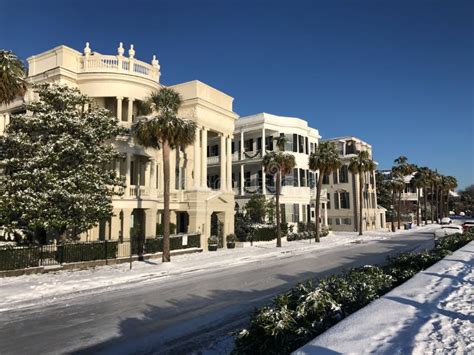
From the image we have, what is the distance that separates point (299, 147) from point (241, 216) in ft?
40.8

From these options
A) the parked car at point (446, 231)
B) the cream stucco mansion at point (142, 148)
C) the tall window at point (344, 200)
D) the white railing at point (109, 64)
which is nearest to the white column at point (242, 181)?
the cream stucco mansion at point (142, 148)

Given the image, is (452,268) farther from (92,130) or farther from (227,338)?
(92,130)

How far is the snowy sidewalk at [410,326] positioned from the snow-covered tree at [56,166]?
17256 millimetres

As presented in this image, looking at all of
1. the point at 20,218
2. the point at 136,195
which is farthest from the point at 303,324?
the point at 136,195

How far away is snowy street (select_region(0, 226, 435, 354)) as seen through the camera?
9133 millimetres

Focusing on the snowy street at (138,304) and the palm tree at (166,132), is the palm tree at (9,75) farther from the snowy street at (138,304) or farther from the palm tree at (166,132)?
the snowy street at (138,304)

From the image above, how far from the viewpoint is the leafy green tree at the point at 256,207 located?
129ft

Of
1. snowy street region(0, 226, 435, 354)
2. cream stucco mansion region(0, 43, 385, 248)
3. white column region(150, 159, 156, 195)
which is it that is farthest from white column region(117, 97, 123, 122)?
snowy street region(0, 226, 435, 354)

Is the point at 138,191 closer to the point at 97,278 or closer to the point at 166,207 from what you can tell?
the point at 166,207

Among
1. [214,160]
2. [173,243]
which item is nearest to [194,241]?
[173,243]

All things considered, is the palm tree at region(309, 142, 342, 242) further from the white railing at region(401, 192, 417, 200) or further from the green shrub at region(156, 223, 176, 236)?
the white railing at region(401, 192, 417, 200)

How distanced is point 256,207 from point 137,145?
1555 cm

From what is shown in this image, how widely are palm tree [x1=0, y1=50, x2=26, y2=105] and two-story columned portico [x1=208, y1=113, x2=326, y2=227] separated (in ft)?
89.3

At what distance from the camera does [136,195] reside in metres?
28.1
